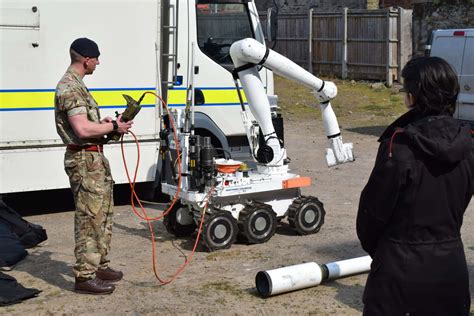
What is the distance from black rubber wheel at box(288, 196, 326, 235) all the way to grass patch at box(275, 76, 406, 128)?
31.5 ft

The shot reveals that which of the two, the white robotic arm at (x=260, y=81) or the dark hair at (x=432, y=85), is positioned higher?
the dark hair at (x=432, y=85)

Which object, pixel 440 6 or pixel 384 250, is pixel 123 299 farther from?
pixel 440 6

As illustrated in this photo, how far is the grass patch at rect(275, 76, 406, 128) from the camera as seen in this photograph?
733 inches

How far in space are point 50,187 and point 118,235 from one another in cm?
117

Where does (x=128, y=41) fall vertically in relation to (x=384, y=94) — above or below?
above

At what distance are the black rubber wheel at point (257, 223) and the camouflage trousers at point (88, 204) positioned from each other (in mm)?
1833

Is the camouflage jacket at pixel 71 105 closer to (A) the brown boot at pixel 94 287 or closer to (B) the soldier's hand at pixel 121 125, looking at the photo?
(B) the soldier's hand at pixel 121 125

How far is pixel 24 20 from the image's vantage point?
8719 mm

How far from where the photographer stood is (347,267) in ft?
21.8

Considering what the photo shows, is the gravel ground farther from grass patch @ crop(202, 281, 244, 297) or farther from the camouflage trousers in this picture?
the camouflage trousers

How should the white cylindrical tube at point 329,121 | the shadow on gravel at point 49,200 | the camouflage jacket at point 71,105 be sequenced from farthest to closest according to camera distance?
the shadow on gravel at point 49,200 < the white cylindrical tube at point 329,121 < the camouflage jacket at point 71,105

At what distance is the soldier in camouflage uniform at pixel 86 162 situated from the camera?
20.1 feet

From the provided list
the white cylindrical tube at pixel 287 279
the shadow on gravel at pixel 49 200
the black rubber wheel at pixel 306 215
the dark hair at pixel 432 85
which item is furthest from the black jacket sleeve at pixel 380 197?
the shadow on gravel at pixel 49 200

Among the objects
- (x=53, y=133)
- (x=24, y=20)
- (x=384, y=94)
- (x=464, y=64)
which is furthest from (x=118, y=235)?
(x=384, y=94)
